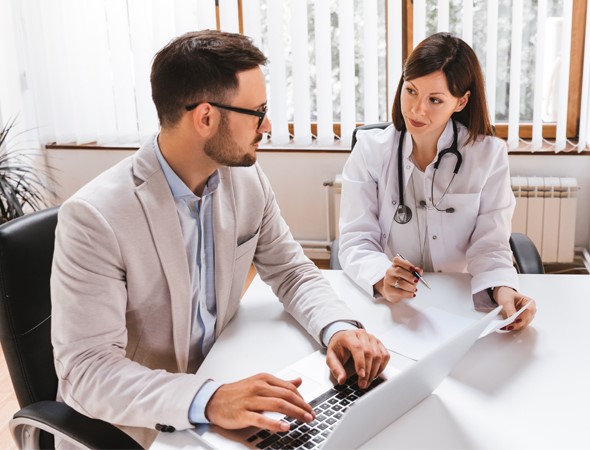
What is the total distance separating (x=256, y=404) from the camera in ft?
3.21

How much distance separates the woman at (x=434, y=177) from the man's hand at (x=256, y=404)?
0.72 metres

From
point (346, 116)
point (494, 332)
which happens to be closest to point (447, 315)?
point (494, 332)

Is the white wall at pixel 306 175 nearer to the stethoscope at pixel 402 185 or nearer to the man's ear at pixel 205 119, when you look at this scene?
the stethoscope at pixel 402 185

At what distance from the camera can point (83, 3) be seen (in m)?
3.58

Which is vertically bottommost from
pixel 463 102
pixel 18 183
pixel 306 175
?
pixel 306 175

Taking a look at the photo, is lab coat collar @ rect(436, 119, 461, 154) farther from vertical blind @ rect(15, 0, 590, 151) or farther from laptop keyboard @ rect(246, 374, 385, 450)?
vertical blind @ rect(15, 0, 590, 151)

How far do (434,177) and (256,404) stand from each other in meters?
1.08

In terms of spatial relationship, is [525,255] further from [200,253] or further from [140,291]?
[140,291]

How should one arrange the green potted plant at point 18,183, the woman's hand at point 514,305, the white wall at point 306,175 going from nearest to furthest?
the woman's hand at point 514,305 → the green potted plant at point 18,183 → the white wall at point 306,175

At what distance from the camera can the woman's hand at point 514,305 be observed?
133cm

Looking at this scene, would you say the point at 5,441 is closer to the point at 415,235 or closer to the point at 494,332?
the point at 415,235

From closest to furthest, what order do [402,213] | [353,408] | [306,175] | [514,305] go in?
[353,408] < [514,305] < [402,213] < [306,175]

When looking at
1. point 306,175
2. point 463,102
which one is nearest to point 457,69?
point 463,102

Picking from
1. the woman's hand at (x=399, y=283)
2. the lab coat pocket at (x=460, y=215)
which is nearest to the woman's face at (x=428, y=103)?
the lab coat pocket at (x=460, y=215)
